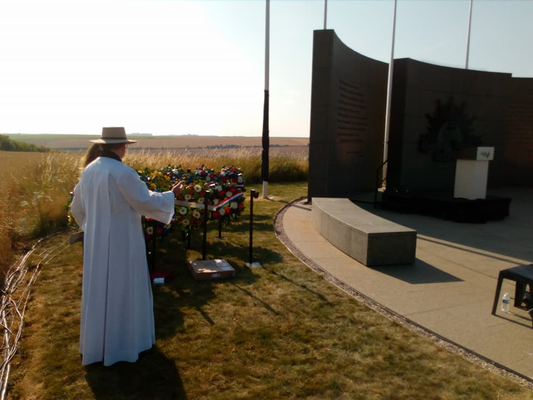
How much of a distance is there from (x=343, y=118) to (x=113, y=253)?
9834 mm

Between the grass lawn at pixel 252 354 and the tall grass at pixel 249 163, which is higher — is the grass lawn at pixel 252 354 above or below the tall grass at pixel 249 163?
below

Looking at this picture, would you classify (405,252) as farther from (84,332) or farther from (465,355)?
(84,332)

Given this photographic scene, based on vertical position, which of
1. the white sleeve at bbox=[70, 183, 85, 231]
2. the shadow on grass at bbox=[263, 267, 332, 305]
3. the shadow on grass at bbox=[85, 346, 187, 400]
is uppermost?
the white sleeve at bbox=[70, 183, 85, 231]

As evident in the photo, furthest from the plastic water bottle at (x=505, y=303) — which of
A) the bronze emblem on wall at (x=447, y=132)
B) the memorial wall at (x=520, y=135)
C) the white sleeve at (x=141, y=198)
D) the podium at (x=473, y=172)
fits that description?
→ the memorial wall at (x=520, y=135)

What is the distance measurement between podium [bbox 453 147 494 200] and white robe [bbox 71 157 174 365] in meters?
8.62

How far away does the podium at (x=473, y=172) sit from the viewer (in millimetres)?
9977

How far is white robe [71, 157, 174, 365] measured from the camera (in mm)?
3535

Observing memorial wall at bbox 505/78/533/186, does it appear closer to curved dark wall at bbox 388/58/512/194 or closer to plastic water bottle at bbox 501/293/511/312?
curved dark wall at bbox 388/58/512/194

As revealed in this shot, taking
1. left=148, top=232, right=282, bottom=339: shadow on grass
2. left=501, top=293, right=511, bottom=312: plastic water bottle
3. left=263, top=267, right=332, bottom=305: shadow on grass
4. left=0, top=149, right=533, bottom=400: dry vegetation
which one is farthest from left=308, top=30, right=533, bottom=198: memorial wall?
left=501, top=293, right=511, bottom=312: plastic water bottle

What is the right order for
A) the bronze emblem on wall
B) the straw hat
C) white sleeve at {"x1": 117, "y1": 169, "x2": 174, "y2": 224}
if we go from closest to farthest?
white sleeve at {"x1": 117, "y1": 169, "x2": 174, "y2": 224}
the straw hat
the bronze emblem on wall

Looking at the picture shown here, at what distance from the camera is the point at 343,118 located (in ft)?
40.5

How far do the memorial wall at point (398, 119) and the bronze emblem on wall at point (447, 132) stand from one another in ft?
0.10

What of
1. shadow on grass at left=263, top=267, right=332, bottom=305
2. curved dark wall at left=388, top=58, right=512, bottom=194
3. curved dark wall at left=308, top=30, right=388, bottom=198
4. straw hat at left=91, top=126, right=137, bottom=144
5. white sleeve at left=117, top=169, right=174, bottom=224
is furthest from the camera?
curved dark wall at left=388, top=58, right=512, bottom=194

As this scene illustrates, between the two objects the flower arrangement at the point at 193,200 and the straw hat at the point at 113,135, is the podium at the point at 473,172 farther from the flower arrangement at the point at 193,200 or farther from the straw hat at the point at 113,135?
the straw hat at the point at 113,135
